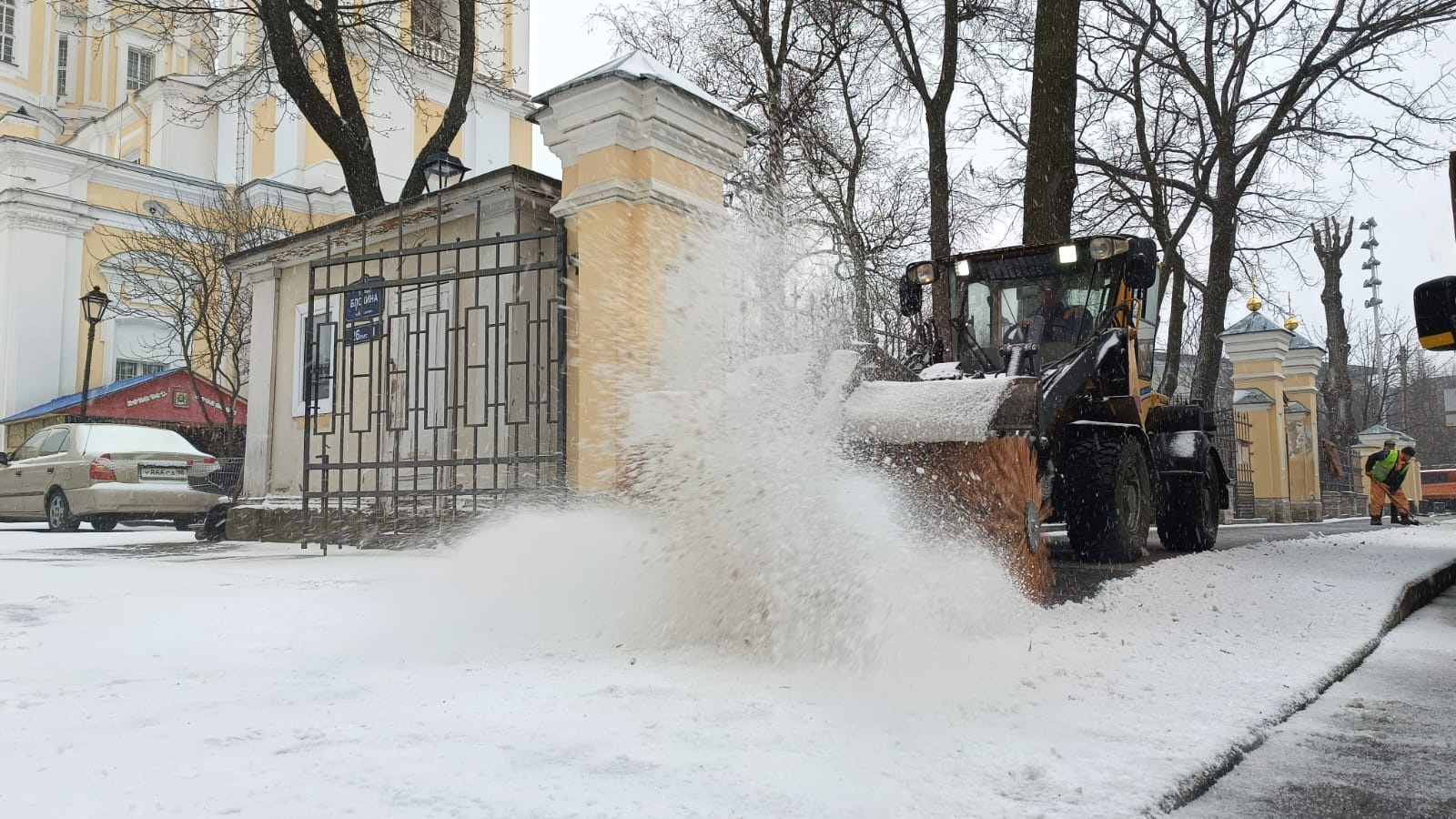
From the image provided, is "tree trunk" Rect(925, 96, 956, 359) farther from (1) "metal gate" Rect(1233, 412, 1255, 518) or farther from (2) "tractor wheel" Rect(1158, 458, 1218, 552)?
(1) "metal gate" Rect(1233, 412, 1255, 518)

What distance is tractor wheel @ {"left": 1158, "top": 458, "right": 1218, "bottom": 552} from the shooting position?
28.1ft

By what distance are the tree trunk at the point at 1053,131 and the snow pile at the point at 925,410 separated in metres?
5.64

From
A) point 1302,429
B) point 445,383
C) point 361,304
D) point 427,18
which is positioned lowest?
point 445,383

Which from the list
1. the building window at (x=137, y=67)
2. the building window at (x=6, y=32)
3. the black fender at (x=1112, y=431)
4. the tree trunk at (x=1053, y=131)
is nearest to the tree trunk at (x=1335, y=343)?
the tree trunk at (x=1053, y=131)

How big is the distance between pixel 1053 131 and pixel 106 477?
12.3 m

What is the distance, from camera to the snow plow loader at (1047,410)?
4859mm

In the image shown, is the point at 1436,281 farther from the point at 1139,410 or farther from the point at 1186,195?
the point at 1186,195

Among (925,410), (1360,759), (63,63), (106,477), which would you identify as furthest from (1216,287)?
(63,63)

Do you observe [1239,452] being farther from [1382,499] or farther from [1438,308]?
[1438,308]

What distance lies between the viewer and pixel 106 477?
12.9m

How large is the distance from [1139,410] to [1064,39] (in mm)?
4896

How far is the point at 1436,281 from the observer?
4.62 m

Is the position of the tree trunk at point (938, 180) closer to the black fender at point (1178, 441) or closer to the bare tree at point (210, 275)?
the black fender at point (1178, 441)

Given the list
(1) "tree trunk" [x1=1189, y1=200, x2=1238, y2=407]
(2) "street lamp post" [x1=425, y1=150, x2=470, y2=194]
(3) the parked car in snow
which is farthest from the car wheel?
(1) "tree trunk" [x1=1189, y1=200, x2=1238, y2=407]
